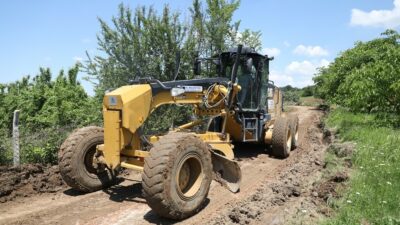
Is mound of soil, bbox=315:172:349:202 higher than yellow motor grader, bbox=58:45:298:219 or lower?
lower

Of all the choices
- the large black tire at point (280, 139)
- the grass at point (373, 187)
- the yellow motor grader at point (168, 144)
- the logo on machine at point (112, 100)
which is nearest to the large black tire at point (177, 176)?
the yellow motor grader at point (168, 144)

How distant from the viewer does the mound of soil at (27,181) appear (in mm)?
6871

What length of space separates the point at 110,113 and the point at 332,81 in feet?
73.9

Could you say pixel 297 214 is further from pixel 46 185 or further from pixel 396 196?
pixel 46 185

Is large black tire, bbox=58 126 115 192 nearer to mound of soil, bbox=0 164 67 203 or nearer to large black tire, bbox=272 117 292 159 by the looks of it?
mound of soil, bbox=0 164 67 203

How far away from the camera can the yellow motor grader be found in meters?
5.32

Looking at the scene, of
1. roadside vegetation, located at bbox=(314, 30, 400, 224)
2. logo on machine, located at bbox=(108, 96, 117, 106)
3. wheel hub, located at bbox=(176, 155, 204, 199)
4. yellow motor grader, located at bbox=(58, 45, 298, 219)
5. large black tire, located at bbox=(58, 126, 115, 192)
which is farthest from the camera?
large black tire, located at bbox=(58, 126, 115, 192)

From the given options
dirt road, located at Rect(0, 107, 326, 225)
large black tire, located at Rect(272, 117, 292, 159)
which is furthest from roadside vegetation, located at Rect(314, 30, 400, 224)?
large black tire, located at Rect(272, 117, 292, 159)

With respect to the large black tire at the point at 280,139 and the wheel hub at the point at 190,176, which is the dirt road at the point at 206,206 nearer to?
the wheel hub at the point at 190,176

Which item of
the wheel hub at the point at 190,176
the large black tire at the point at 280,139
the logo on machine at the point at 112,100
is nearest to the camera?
the wheel hub at the point at 190,176

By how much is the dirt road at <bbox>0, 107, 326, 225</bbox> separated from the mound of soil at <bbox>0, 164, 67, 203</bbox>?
Result: 0.22 m

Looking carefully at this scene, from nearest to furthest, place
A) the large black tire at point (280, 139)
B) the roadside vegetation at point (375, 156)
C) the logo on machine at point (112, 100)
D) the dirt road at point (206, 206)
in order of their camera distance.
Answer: the roadside vegetation at point (375, 156), the dirt road at point (206, 206), the logo on machine at point (112, 100), the large black tire at point (280, 139)

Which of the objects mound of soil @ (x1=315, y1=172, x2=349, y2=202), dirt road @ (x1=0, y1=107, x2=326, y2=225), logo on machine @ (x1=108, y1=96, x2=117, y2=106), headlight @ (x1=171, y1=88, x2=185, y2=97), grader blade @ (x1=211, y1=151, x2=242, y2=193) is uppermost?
headlight @ (x1=171, y1=88, x2=185, y2=97)

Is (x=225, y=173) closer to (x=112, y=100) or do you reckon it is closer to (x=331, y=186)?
(x=331, y=186)
